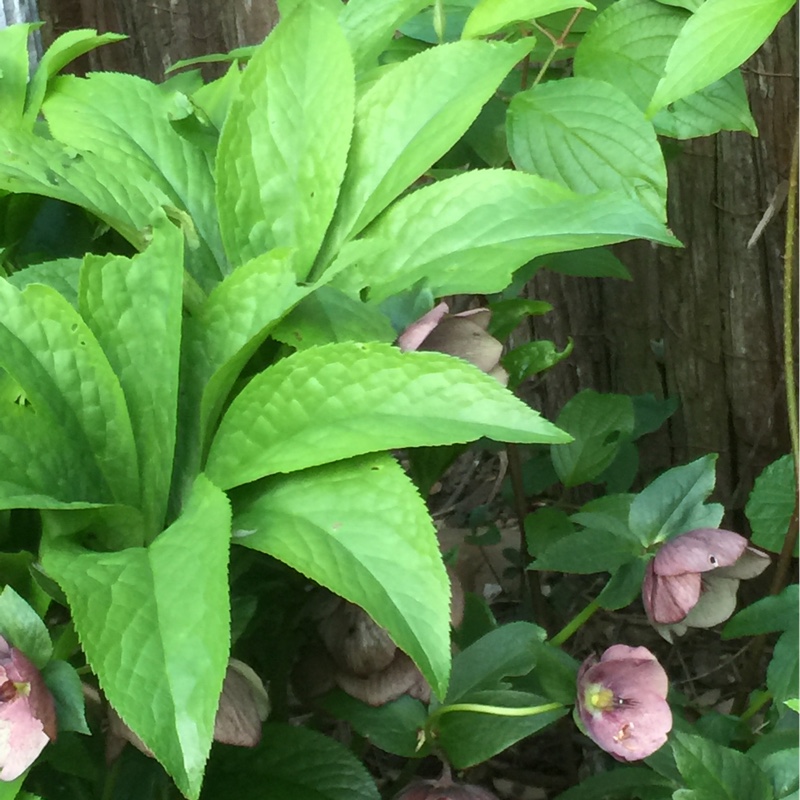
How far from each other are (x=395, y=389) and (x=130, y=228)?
22cm

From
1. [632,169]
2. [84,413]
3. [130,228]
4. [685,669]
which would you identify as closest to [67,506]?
[84,413]

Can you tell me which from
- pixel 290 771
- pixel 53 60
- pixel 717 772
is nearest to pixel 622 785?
pixel 717 772

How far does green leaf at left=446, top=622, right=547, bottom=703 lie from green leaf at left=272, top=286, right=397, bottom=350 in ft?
0.82

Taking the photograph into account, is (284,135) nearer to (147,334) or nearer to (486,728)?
(147,334)

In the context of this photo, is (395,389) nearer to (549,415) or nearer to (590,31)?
(590,31)

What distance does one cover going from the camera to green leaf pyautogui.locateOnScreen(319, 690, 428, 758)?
590 millimetres

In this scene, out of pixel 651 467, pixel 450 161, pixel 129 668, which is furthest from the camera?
pixel 651 467

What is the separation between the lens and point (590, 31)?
0.69m

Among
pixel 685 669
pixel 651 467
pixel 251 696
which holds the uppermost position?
pixel 251 696

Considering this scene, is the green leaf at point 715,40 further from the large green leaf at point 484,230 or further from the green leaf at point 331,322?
the green leaf at point 331,322

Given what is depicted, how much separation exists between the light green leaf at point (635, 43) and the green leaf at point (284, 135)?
226mm

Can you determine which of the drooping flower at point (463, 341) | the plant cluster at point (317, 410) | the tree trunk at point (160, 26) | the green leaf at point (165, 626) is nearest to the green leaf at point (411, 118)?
the plant cluster at point (317, 410)

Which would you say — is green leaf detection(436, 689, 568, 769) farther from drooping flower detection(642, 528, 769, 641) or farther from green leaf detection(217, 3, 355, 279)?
green leaf detection(217, 3, 355, 279)

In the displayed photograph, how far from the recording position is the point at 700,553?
0.55m
